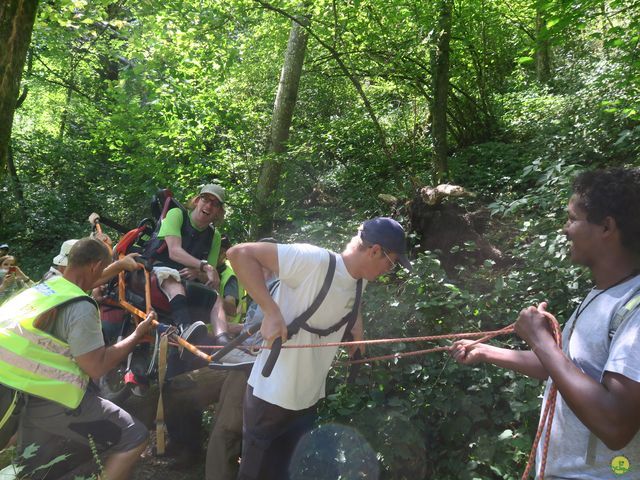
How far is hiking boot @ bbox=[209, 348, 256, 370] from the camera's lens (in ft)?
12.3

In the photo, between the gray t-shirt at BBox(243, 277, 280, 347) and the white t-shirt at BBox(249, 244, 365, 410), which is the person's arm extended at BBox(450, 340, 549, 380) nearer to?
the white t-shirt at BBox(249, 244, 365, 410)

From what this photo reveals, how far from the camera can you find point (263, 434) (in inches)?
120

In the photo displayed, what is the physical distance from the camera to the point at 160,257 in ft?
16.4

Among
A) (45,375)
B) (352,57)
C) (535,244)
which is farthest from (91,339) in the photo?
(352,57)

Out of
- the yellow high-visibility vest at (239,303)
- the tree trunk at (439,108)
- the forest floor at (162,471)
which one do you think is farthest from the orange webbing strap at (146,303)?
the tree trunk at (439,108)

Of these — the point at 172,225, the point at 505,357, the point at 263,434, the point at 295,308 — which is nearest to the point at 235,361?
the point at 263,434

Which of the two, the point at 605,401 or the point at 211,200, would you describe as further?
the point at 211,200

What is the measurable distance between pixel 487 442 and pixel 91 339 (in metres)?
2.52

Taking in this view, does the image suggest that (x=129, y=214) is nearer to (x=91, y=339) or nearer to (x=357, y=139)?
(x=357, y=139)

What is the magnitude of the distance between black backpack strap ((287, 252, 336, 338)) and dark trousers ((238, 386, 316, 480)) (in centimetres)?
47

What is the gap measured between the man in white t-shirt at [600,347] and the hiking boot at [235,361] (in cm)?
236

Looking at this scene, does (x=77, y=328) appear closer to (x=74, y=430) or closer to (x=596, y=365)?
(x=74, y=430)

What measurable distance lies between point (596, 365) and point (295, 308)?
5.51 ft

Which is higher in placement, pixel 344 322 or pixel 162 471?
pixel 344 322
